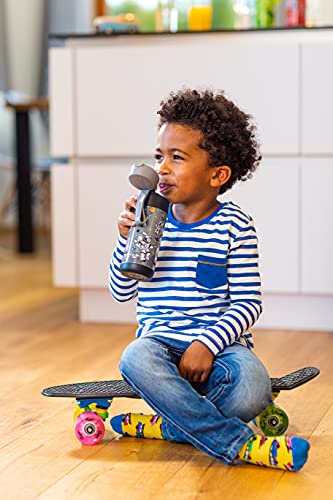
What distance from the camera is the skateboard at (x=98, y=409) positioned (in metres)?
1.56

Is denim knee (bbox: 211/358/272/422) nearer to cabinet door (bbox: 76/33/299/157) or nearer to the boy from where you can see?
the boy

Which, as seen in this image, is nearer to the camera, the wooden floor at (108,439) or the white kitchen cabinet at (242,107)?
the wooden floor at (108,439)

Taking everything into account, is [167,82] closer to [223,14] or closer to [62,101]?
[62,101]

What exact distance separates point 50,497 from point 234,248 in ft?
1.73

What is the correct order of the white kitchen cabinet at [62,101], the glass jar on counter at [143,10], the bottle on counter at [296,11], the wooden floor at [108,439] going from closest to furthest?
1. the wooden floor at [108,439]
2. the white kitchen cabinet at [62,101]
3. the bottle on counter at [296,11]
4. the glass jar on counter at [143,10]

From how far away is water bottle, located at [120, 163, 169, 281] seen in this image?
59.5 inches

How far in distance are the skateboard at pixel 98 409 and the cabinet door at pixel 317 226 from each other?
973mm

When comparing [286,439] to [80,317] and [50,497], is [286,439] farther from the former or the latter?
[80,317]

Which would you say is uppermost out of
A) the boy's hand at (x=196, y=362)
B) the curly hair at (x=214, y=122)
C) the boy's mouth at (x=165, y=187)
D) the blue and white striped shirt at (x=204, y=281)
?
the curly hair at (x=214, y=122)

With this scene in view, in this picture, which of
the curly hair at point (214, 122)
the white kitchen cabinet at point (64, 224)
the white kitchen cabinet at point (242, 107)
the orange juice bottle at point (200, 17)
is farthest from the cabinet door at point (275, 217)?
the curly hair at point (214, 122)

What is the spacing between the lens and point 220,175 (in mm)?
1649

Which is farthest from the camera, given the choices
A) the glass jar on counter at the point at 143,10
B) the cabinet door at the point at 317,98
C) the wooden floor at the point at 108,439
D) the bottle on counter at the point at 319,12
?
the glass jar on counter at the point at 143,10

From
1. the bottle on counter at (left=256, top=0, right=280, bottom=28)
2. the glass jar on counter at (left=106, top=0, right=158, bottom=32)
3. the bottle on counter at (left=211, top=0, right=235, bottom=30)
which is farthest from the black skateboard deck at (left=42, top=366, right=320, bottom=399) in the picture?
the glass jar on counter at (left=106, top=0, right=158, bottom=32)

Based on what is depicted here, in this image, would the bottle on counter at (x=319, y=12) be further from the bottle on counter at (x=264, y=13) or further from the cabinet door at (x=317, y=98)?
the cabinet door at (x=317, y=98)
